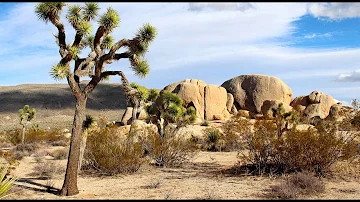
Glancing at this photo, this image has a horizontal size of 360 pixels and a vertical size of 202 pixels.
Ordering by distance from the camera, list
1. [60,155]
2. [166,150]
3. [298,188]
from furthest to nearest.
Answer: [60,155]
[166,150]
[298,188]

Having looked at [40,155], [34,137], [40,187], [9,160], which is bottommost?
[40,187]

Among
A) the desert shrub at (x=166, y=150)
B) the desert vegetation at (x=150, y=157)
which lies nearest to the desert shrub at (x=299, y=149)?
the desert vegetation at (x=150, y=157)

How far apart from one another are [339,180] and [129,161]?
698 centimetres

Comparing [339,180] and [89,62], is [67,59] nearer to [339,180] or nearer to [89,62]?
[89,62]

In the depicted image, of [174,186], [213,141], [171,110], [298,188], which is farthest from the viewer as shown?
[213,141]

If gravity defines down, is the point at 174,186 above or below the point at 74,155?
below

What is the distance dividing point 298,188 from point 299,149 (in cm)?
239

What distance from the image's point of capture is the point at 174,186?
12156mm

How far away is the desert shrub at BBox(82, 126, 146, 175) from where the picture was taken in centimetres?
1481

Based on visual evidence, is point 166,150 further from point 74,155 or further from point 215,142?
point 215,142

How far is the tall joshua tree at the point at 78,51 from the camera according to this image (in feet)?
A: 37.6

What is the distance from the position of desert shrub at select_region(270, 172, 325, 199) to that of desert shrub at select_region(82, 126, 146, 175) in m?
5.67

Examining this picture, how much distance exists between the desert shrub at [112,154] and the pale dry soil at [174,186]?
41 cm

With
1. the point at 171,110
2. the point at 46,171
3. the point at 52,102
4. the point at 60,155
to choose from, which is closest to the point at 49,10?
the point at 46,171
